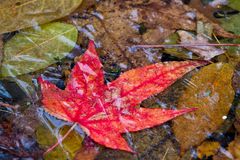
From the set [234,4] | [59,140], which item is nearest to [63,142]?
[59,140]

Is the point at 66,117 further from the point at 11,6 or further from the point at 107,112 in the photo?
the point at 11,6

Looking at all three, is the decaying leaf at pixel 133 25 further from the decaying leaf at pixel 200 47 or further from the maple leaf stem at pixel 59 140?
the maple leaf stem at pixel 59 140

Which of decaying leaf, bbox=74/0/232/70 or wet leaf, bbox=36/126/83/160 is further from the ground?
decaying leaf, bbox=74/0/232/70

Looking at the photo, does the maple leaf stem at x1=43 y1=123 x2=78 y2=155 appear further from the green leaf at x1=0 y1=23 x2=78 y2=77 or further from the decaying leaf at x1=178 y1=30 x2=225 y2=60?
the decaying leaf at x1=178 y1=30 x2=225 y2=60

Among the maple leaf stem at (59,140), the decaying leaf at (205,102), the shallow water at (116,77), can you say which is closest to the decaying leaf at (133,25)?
the shallow water at (116,77)

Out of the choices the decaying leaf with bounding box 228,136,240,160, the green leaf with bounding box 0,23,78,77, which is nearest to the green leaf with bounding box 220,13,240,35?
the decaying leaf with bounding box 228,136,240,160
